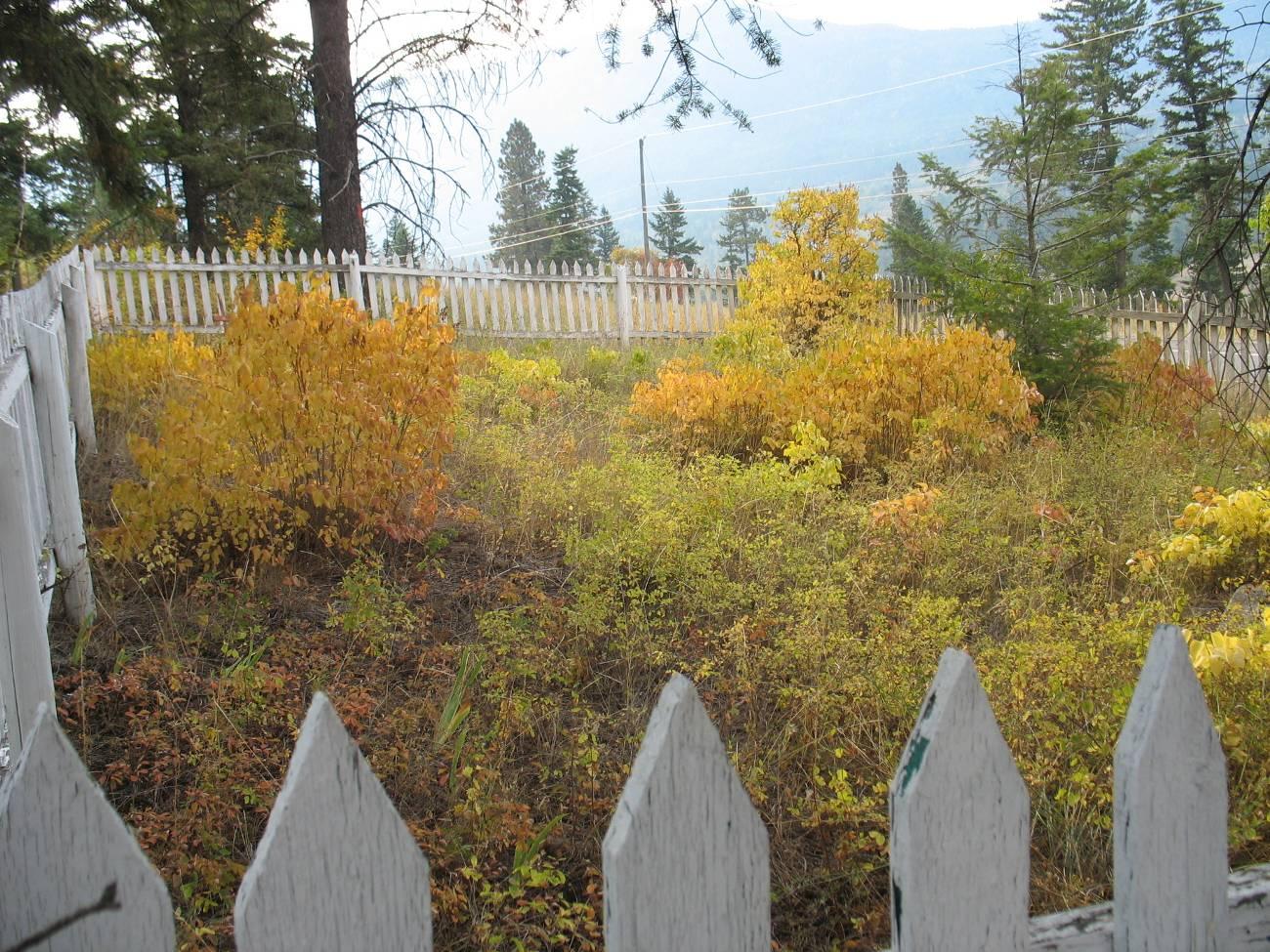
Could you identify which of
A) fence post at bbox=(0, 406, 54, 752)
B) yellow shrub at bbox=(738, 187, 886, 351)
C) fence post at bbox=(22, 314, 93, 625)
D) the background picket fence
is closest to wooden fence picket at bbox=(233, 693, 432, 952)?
fence post at bbox=(0, 406, 54, 752)

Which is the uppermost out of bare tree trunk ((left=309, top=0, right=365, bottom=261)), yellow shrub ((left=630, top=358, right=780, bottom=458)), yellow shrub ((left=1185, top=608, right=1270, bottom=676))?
bare tree trunk ((left=309, top=0, right=365, bottom=261))

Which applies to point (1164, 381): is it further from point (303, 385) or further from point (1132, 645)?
point (303, 385)

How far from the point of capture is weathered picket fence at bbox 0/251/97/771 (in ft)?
6.46

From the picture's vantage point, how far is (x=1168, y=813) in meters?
0.99

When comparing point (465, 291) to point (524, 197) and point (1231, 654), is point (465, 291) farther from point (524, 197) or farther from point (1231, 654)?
point (524, 197)

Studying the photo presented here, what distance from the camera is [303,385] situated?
348cm

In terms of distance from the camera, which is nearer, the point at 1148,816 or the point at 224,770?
the point at 1148,816

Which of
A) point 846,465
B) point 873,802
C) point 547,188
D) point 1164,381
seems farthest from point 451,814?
point 547,188

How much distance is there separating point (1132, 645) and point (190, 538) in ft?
10.3

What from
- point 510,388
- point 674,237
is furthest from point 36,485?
point 674,237

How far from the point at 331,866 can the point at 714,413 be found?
15.6ft

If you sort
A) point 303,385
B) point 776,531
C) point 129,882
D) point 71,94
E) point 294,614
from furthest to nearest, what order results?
1. point 776,531
2. point 303,385
3. point 294,614
4. point 71,94
5. point 129,882

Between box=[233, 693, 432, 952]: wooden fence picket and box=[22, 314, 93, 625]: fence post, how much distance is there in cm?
259

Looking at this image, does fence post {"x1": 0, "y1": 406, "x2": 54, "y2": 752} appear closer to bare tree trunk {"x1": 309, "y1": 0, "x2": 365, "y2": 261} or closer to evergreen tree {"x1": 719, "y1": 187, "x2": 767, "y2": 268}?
bare tree trunk {"x1": 309, "y1": 0, "x2": 365, "y2": 261}
